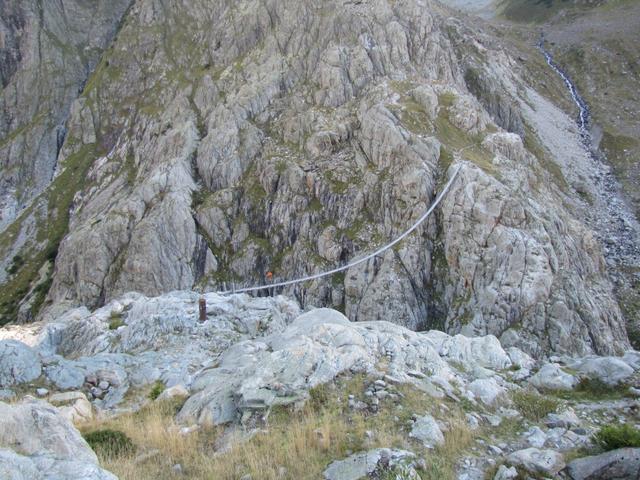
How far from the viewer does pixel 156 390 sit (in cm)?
1423

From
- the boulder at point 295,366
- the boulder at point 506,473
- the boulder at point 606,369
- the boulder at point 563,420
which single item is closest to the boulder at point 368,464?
the boulder at point 506,473

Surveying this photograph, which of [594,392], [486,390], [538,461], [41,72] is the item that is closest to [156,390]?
[486,390]

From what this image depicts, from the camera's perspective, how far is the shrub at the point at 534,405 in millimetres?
11828

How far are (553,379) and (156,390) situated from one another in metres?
11.9

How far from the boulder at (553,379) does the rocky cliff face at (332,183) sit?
95.4ft

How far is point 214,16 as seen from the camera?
87312mm

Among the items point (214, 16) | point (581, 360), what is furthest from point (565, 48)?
point (581, 360)

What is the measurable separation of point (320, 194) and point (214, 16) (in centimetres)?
5025

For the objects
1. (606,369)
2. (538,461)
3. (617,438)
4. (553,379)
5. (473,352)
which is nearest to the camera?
(538,461)

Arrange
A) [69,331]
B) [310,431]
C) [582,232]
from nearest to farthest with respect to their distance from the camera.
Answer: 1. [310,431]
2. [69,331]
3. [582,232]

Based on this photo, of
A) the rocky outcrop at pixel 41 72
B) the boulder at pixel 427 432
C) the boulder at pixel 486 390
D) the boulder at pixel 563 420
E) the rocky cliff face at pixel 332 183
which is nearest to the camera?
the boulder at pixel 427 432

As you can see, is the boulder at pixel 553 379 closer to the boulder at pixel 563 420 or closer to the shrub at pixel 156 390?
the boulder at pixel 563 420

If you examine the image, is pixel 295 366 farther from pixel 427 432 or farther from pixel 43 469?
pixel 43 469

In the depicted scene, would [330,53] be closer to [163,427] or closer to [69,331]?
[69,331]
